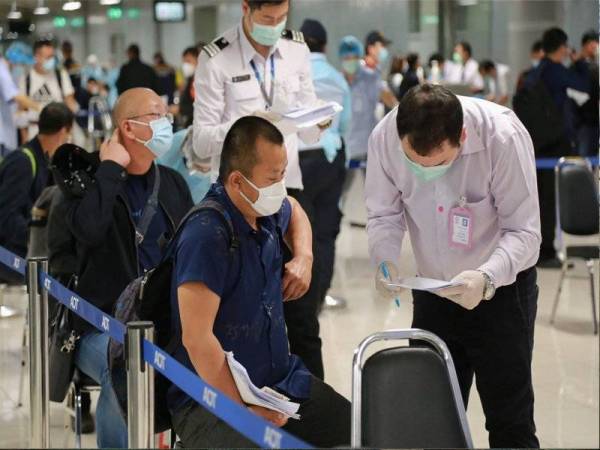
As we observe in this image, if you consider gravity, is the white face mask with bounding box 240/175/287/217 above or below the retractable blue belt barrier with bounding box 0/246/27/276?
above

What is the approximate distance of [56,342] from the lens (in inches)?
157

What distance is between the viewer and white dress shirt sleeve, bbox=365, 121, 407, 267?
3479mm

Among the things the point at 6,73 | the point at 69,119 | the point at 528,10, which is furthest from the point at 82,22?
the point at 69,119

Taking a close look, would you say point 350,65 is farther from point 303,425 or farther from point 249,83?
point 303,425

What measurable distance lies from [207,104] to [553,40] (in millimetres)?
4970

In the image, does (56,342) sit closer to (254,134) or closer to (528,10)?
(254,134)

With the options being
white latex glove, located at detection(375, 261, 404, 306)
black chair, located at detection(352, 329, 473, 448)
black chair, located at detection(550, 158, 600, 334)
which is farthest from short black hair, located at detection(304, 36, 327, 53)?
black chair, located at detection(352, 329, 473, 448)

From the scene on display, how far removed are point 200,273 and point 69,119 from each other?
3115mm

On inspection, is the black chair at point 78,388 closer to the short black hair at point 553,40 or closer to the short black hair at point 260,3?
the short black hair at point 260,3

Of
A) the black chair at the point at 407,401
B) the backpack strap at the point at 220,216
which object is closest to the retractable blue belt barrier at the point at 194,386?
the backpack strap at the point at 220,216

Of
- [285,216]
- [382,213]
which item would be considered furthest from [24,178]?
[382,213]

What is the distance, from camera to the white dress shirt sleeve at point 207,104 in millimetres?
4637

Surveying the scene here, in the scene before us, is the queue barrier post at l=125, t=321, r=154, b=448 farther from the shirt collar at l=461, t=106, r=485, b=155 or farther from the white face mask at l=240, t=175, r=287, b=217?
the shirt collar at l=461, t=106, r=485, b=155

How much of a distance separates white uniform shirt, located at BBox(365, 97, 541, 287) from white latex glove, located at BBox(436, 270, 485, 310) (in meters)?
0.05
